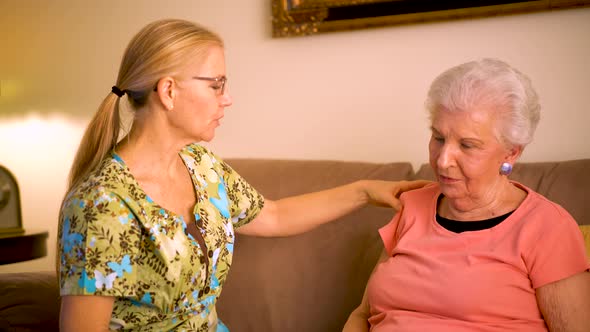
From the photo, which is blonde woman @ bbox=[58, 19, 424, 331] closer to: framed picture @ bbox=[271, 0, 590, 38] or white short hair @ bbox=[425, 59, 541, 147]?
white short hair @ bbox=[425, 59, 541, 147]

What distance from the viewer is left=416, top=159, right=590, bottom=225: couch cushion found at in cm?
170

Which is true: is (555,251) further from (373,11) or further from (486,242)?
(373,11)

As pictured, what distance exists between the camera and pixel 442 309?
1.47 metres

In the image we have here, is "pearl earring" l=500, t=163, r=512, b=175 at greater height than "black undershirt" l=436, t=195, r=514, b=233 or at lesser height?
greater

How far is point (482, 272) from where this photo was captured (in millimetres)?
1436

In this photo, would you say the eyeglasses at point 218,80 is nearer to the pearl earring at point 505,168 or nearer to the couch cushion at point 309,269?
the couch cushion at point 309,269

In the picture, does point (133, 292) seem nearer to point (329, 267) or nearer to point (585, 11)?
point (329, 267)

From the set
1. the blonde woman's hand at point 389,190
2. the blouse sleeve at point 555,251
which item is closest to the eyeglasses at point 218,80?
the blonde woman's hand at point 389,190

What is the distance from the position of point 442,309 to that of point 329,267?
548 millimetres

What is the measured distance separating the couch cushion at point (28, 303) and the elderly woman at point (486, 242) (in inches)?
39.3

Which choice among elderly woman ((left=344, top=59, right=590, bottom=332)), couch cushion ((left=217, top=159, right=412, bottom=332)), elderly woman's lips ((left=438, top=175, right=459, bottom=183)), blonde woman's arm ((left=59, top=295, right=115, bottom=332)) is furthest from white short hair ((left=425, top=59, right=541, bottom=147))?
blonde woman's arm ((left=59, top=295, right=115, bottom=332))

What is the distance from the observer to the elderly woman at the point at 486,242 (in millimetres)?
1366

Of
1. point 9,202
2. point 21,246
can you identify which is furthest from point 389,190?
point 9,202

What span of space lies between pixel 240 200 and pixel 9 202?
1.57 m
